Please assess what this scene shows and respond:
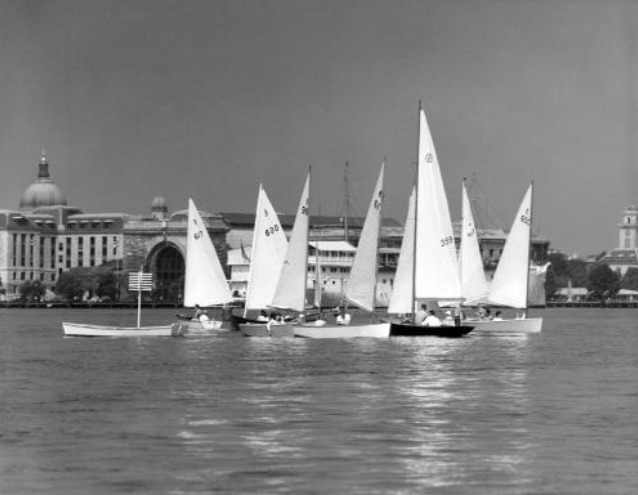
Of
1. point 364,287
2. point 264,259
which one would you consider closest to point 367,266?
point 364,287

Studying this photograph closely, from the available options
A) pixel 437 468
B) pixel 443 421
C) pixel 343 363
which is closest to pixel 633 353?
pixel 343 363

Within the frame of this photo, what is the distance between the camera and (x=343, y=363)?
219 feet

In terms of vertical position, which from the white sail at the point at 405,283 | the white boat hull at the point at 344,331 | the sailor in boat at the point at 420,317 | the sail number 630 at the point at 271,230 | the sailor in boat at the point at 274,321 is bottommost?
the white boat hull at the point at 344,331

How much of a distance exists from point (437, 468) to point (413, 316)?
4720 cm

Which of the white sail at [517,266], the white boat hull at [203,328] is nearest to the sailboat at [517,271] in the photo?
the white sail at [517,266]

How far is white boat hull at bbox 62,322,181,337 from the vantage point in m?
89.7

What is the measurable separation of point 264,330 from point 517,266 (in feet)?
47.7

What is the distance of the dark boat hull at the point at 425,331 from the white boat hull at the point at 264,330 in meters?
6.55

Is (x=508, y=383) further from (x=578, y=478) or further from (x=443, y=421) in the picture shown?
(x=578, y=478)

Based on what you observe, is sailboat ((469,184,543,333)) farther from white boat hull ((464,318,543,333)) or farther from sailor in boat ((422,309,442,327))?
sailor in boat ((422,309,442,327))

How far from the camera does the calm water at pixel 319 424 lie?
111 ft

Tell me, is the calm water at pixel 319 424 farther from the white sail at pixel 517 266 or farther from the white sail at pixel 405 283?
the white sail at pixel 517 266

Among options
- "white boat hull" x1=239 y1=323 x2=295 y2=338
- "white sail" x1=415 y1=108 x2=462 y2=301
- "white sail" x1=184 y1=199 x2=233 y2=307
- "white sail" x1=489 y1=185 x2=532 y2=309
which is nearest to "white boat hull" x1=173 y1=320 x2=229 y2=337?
"white sail" x1=184 y1=199 x2=233 y2=307

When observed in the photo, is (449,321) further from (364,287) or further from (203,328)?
(203,328)
